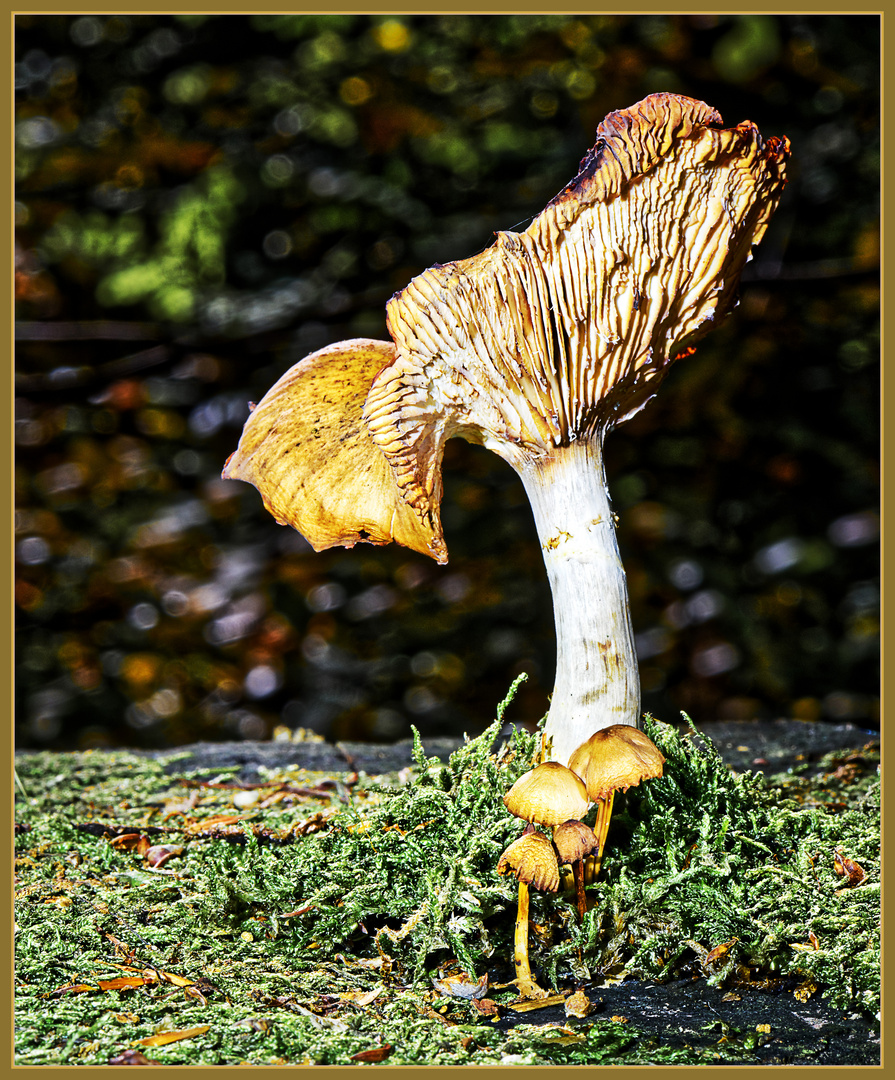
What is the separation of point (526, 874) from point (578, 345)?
0.72 meters

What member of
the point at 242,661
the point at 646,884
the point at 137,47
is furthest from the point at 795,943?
the point at 137,47

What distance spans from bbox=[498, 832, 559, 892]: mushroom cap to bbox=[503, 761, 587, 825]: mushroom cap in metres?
0.03

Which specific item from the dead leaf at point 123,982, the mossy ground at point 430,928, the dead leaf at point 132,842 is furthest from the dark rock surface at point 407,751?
the dead leaf at point 123,982

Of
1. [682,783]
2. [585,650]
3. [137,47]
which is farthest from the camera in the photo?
[137,47]

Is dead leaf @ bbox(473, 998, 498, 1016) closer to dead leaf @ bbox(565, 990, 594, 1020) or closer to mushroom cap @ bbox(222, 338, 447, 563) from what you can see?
dead leaf @ bbox(565, 990, 594, 1020)

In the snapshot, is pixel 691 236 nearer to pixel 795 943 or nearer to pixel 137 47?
pixel 795 943

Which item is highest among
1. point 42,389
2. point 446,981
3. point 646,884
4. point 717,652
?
point 42,389

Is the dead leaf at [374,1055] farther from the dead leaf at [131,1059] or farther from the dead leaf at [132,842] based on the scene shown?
the dead leaf at [132,842]

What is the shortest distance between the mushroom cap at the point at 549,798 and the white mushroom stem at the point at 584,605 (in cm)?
18

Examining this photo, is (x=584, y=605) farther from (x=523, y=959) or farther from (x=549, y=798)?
(x=523, y=959)

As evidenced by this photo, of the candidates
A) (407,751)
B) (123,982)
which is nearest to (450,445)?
(407,751)

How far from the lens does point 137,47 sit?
10.4 ft

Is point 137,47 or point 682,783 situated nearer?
point 682,783

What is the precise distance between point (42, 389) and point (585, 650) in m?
2.79
